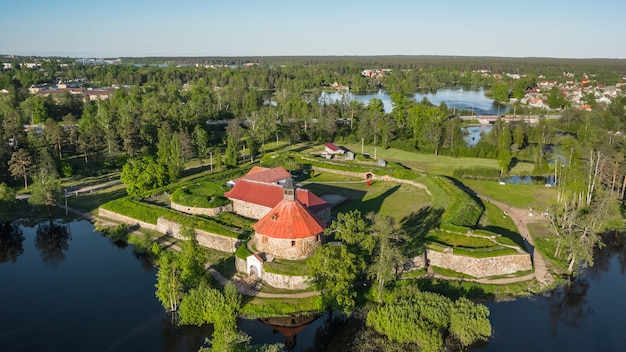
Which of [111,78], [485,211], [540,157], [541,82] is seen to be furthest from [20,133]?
[541,82]

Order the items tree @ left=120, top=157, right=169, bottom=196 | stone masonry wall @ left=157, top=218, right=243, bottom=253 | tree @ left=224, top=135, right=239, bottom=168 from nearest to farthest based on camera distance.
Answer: stone masonry wall @ left=157, top=218, right=243, bottom=253 < tree @ left=120, top=157, right=169, bottom=196 < tree @ left=224, top=135, right=239, bottom=168

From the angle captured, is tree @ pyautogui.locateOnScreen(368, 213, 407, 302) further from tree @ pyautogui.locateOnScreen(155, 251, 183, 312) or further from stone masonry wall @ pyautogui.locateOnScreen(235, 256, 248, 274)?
tree @ pyautogui.locateOnScreen(155, 251, 183, 312)

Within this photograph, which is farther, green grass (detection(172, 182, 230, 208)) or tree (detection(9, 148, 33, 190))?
tree (detection(9, 148, 33, 190))

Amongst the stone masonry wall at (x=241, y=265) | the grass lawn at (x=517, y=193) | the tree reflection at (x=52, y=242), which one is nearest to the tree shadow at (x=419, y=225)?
the grass lawn at (x=517, y=193)

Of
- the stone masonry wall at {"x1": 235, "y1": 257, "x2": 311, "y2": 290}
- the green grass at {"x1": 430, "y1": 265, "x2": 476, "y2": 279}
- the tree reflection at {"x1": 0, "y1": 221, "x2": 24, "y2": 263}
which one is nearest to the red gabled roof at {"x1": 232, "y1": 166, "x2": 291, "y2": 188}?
the stone masonry wall at {"x1": 235, "y1": 257, "x2": 311, "y2": 290}

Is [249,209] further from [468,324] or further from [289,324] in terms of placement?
[468,324]

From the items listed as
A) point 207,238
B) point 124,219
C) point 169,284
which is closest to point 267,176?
point 207,238

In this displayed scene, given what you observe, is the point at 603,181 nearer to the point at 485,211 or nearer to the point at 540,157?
the point at 540,157
